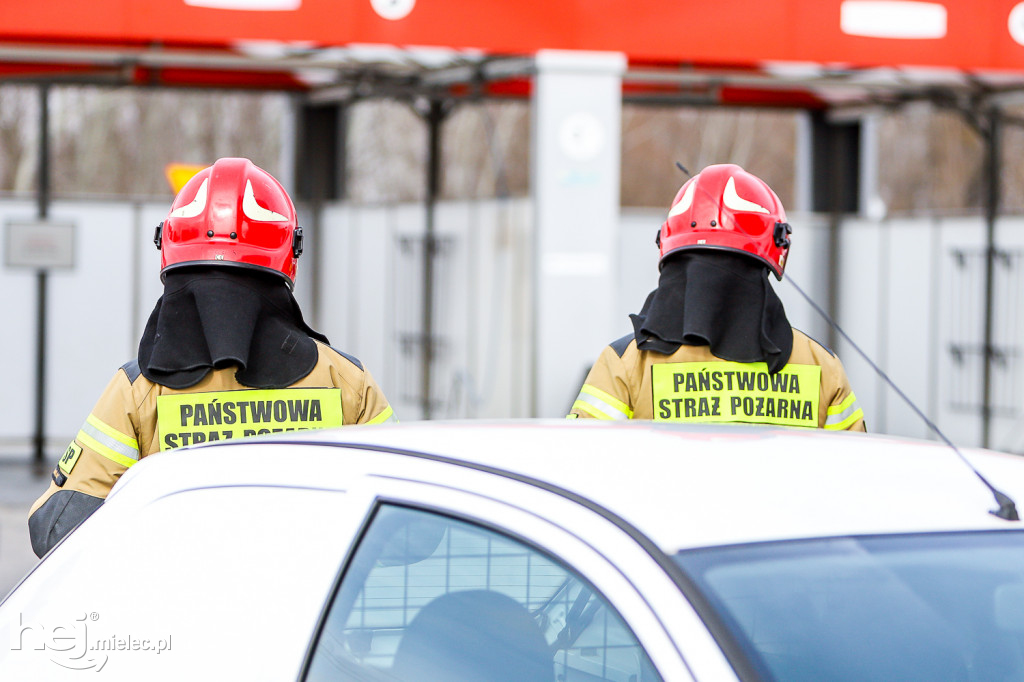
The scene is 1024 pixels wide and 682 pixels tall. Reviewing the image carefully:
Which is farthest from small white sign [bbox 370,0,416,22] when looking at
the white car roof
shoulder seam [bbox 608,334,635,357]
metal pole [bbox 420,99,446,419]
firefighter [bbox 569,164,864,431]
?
the white car roof

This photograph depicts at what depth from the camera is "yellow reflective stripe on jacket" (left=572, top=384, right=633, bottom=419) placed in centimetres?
A: 389

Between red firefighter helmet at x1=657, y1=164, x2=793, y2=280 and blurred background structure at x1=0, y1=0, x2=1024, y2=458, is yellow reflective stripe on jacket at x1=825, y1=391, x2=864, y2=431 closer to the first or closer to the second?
red firefighter helmet at x1=657, y1=164, x2=793, y2=280

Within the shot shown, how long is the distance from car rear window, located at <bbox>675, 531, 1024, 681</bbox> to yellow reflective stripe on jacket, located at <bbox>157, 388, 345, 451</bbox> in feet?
5.88

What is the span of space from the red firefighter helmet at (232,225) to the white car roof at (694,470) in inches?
45.8

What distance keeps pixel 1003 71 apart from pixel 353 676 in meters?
9.36

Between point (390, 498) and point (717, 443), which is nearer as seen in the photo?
point (390, 498)

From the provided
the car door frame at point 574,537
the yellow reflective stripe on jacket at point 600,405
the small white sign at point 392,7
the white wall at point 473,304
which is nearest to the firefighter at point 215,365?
the yellow reflective stripe on jacket at point 600,405

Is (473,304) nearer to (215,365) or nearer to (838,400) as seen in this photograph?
(838,400)

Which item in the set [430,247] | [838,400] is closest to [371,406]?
[838,400]

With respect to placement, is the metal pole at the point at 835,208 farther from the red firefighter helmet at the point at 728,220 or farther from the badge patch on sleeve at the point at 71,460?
the badge patch on sleeve at the point at 71,460

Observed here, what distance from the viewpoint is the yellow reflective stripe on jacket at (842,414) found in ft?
13.1

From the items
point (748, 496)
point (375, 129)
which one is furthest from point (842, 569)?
point (375, 129)

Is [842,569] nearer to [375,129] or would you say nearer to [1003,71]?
[1003,71]

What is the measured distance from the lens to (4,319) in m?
12.1
